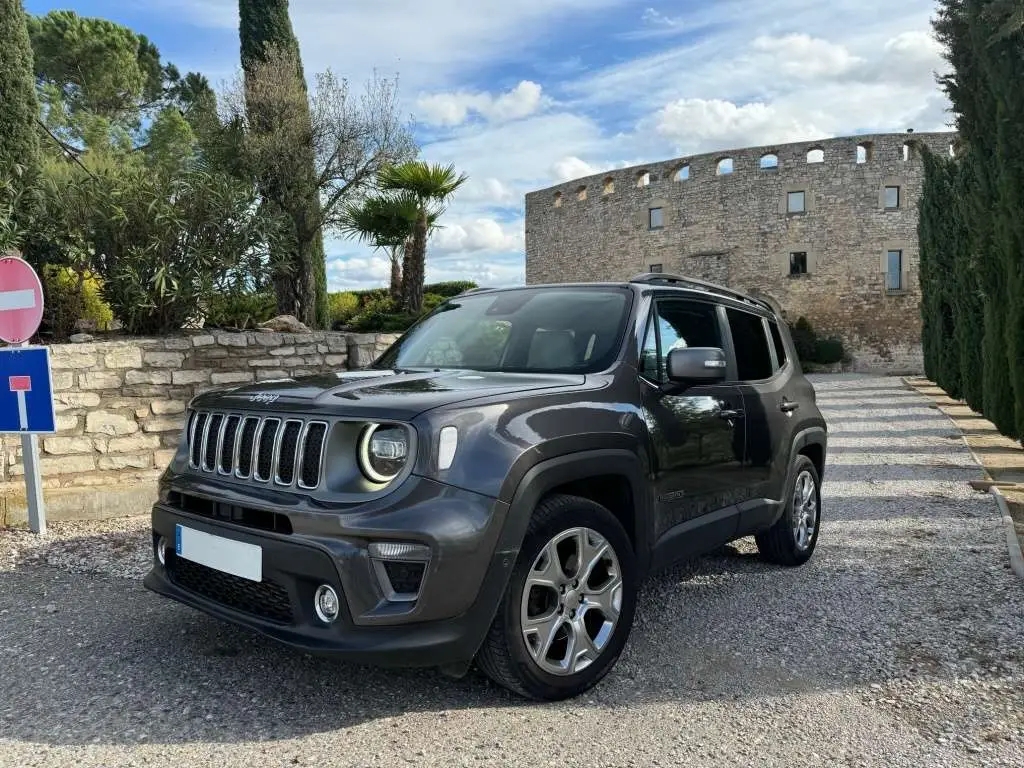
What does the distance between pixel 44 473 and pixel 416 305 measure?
9349 millimetres

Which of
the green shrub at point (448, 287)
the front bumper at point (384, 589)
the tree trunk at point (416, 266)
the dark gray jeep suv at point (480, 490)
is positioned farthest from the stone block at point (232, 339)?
the green shrub at point (448, 287)

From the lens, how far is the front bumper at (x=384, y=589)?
2.52 meters

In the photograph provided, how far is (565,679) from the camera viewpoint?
9.71 ft

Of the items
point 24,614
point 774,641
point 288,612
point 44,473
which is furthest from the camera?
point 44,473

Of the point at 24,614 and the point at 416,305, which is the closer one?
the point at 24,614

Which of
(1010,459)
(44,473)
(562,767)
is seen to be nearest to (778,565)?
(562,767)

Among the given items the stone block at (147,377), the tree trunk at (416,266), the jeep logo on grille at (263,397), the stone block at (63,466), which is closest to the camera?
the jeep logo on grille at (263,397)

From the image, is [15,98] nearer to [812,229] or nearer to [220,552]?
[220,552]

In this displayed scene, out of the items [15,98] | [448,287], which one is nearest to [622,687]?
[15,98]

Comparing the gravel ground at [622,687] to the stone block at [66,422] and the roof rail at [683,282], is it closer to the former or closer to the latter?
the roof rail at [683,282]

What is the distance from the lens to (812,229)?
3459cm

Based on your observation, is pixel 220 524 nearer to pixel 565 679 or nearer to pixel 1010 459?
pixel 565 679

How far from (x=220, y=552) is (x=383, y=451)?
0.78m

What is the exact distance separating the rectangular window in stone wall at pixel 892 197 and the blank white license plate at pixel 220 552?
36.4 m
